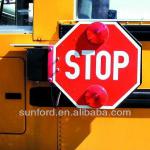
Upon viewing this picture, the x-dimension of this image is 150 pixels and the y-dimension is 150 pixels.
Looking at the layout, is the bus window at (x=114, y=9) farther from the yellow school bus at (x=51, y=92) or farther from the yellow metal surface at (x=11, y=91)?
the yellow metal surface at (x=11, y=91)

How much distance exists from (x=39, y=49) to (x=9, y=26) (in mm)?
214

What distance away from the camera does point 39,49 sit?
7.58ft

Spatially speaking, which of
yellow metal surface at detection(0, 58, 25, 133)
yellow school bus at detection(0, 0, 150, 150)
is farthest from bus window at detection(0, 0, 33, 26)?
yellow metal surface at detection(0, 58, 25, 133)

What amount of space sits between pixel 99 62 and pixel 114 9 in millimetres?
263

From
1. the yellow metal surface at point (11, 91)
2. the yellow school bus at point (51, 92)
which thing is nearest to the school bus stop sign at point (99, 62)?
the yellow school bus at point (51, 92)

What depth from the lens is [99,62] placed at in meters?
2.26

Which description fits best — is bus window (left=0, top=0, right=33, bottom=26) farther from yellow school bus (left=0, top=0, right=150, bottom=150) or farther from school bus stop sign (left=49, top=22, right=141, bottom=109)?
school bus stop sign (left=49, top=22, right=141, bottom=109)

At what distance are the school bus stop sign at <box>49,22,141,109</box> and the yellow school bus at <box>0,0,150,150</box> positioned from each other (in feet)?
0.24

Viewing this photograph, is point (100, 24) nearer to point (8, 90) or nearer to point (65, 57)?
point (65, 57)

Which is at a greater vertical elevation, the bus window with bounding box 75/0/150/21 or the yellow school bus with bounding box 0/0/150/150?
the bus window with bounding box 75/0/150/21

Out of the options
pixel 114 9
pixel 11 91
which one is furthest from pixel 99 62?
pixel 11 91

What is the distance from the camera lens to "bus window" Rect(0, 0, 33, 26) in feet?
7.86

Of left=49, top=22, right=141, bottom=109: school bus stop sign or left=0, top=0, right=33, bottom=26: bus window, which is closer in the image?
left=49, top=22, right=141, bottom=109: school bus stop sign

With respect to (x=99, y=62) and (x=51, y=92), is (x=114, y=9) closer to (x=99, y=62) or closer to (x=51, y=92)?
(x=99, y=62)
